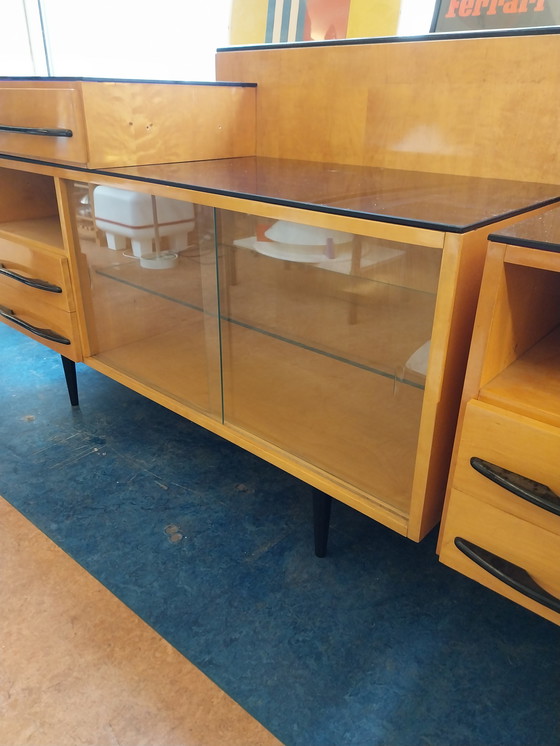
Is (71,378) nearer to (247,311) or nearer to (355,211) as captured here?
(247,311)

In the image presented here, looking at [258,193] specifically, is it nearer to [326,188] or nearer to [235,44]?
[326,188]

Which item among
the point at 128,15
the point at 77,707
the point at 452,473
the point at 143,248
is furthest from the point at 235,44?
the point at 77,707

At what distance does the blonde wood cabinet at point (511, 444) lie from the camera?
0.57m

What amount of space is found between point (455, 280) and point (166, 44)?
1705 millimetres

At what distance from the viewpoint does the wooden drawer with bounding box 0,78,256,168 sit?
1.02 meters

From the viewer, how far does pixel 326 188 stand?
838mm

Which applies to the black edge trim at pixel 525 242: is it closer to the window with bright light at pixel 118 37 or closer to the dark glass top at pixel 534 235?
the dark glass top at pixel 534 235

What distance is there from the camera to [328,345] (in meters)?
1.09

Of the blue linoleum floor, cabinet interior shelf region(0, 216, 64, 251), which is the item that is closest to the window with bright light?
cabinet interior shelf region(0, 216, 64, 251)

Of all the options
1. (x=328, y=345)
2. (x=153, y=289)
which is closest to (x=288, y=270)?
(x=328, y=345)

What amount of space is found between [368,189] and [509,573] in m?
0.56

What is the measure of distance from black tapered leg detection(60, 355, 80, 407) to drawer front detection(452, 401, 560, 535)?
106cm

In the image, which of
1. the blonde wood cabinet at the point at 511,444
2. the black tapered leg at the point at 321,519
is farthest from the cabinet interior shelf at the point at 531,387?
the black tapered leg at the point at 321,519

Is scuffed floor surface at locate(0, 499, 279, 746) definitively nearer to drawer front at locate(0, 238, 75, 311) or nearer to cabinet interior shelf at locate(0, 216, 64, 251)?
drawer front at locate(0, 238, 75, 311)
